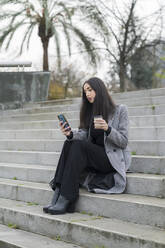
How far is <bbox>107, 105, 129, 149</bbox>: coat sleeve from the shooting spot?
375cm

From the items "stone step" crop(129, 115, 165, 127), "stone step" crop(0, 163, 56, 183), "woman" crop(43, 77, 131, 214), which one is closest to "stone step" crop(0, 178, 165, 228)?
"woman" crop(43, 77, 131, 214)

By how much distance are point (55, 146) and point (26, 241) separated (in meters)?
2.44

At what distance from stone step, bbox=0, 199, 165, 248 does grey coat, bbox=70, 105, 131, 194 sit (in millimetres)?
400

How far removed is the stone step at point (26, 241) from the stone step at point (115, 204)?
0.47m

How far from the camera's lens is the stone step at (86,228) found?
9.74 ft

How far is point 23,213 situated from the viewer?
4000mm

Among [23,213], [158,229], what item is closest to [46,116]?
[23,213]

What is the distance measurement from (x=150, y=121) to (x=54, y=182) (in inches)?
104

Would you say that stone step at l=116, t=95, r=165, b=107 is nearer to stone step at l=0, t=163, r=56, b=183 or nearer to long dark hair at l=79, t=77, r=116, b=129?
stone step at l=0, t=163, r=56, b=183

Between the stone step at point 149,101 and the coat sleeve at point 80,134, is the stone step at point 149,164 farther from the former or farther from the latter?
→ the stone step at point 149,101

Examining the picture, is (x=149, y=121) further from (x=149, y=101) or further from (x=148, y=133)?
(x=149, y=101)

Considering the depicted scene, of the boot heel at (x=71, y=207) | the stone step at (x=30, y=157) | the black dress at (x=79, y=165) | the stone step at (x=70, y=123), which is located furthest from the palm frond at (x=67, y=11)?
the boot heel at (x=71, y=207)

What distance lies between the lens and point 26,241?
3527mm

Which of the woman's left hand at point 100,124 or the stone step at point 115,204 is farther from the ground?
the woman's left hand at point 100,124
